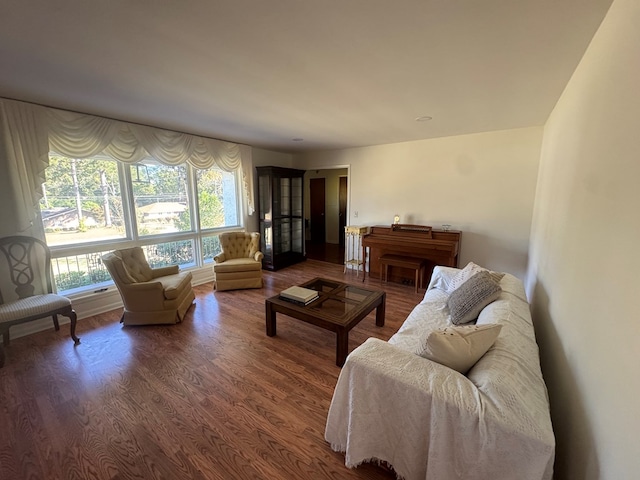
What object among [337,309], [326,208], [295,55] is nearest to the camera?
[295,55]

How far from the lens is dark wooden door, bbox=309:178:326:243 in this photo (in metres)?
7.48

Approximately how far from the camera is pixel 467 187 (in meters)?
4.04

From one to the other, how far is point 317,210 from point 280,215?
7.91ft

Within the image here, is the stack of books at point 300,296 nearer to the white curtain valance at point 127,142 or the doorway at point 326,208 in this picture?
the white curtain valance at point 127,142

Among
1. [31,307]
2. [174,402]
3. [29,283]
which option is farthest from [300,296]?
[29,283]

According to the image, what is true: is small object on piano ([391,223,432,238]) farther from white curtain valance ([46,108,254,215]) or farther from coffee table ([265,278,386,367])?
white curtain valance ([46,108,254,215])

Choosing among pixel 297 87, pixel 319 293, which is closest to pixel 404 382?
pixel 319 293

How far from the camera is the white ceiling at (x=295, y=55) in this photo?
1277 mm

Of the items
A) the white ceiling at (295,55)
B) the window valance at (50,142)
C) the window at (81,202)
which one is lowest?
the window at (81,202)

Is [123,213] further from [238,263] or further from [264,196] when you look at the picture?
[264,196]

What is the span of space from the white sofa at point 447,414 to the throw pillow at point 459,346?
0.12 ft

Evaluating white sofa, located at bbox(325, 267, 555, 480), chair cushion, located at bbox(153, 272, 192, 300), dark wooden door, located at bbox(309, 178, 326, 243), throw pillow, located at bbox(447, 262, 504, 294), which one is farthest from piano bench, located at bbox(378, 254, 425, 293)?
dark wooden door, located at bbox(309, 178, 326, 243)

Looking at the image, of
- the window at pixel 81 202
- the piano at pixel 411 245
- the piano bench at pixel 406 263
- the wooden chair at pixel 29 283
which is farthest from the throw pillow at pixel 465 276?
the window at pixel 81 202

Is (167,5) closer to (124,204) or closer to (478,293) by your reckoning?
(478,293)
